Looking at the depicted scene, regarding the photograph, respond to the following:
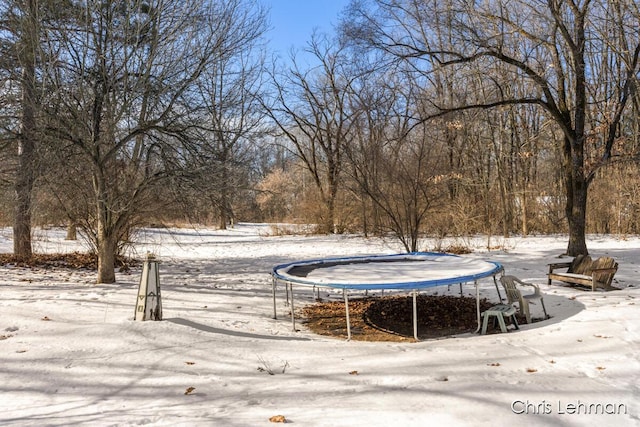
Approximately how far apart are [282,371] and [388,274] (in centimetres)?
321

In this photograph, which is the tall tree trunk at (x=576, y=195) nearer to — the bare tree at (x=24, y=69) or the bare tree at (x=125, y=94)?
the bare tree at (x=125, y=94)

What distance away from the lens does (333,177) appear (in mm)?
26297

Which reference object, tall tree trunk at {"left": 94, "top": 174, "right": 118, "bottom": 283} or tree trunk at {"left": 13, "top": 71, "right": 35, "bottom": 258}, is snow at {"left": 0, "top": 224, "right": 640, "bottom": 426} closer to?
tall tree trunk at {"left": 94, "top": 174, "right": 118, "bottom": 283}

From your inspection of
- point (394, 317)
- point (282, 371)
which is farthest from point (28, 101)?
point (394, 317)

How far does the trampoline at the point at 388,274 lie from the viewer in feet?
20.0

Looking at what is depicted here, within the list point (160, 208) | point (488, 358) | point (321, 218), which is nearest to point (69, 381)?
point (488, 358)

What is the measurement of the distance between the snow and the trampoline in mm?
733

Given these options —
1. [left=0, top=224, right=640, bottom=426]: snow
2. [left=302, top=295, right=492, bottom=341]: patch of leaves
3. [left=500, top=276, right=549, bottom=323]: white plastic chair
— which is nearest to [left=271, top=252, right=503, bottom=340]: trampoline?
[left=500, top=276, right=549, bottom=323]: white plastic chair

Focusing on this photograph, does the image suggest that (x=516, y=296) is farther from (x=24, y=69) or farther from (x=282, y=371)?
(x=24, y=69)

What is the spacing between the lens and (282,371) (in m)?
4.30

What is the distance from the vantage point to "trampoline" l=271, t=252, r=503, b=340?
610 centimetres

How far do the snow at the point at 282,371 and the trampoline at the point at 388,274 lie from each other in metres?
0.73

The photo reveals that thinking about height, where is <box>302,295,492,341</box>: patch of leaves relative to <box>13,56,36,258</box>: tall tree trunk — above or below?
below

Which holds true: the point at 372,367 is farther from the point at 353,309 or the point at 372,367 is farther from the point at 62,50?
the point at 62,50
